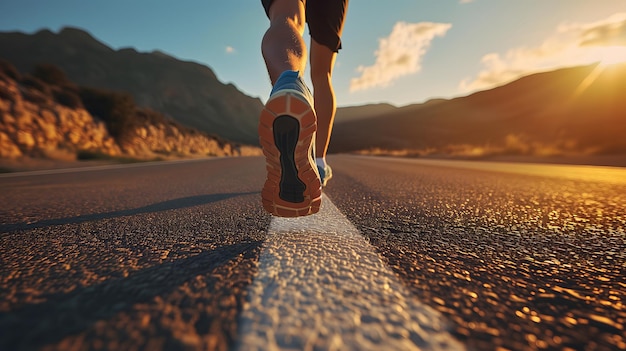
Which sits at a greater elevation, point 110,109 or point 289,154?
point 110,109

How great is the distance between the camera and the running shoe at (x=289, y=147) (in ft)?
3.69

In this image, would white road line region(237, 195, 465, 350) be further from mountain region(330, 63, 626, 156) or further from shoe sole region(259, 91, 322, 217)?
mountain region(330, 63, 626, 156)

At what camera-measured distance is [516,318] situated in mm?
567

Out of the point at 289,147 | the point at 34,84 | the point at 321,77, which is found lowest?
the point at 289,147

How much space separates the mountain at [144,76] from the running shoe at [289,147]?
209 ft

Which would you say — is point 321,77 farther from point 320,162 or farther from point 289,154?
point 289,154

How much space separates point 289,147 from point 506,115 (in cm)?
7291

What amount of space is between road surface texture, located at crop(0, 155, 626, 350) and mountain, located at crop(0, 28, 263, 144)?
63.9 meters

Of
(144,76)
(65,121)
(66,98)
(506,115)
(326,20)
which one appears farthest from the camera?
(144,76)

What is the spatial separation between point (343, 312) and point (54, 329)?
50cm

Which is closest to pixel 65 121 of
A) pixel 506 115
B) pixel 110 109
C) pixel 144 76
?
pixel 110 109

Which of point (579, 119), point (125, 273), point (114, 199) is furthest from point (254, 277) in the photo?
point (579, 119)

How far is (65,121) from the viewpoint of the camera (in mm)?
10820

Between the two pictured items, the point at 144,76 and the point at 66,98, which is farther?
the point at 144,76
